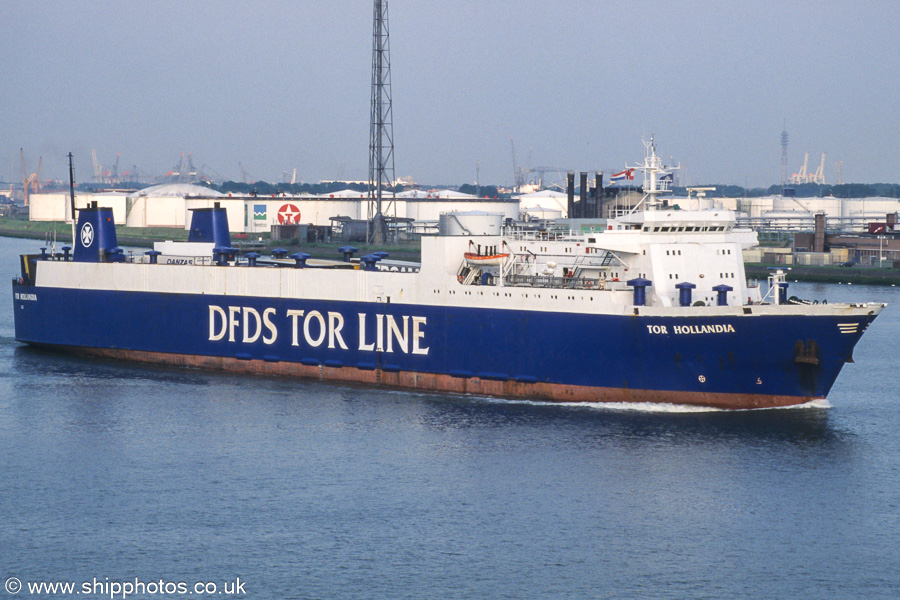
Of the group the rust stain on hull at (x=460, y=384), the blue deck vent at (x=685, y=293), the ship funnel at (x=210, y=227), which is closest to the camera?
the blue deck vent at (x=685, y=293)

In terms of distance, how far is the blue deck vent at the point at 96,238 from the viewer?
147 feet

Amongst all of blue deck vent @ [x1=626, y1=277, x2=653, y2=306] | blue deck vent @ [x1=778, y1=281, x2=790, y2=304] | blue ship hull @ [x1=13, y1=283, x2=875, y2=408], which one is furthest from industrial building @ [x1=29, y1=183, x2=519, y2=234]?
blue deck vent @ [x1=626, y1=277, x2=653, y2=306]

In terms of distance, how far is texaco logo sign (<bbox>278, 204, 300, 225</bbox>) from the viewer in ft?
383

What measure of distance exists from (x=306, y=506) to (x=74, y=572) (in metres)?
5.38

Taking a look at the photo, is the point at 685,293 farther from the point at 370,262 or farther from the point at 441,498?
the point at 370,262

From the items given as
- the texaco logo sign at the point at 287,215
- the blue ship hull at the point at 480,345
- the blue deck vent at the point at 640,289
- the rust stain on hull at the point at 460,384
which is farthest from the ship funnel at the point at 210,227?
the texaco logo sign at the point at 287,215

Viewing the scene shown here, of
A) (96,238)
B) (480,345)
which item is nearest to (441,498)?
(480,345)

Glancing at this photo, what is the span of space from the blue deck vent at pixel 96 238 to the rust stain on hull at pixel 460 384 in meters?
4.18

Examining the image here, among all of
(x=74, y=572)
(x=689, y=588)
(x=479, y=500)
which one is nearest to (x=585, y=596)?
(x=689, y=588)

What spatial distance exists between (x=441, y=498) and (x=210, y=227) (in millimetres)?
26003

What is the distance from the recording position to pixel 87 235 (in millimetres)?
45500

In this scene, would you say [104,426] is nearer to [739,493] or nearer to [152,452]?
[152,452]

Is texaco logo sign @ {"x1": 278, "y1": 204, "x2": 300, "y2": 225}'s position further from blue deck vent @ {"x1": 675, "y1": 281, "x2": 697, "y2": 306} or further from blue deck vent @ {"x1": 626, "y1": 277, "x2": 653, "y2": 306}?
blue deck vent @ {"x1": 675, "y1": 281, "x2": 697, "y2": 306}

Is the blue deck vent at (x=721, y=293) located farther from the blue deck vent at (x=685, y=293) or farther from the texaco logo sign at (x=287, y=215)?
the texaco logo sign at (x=287, y=215)
